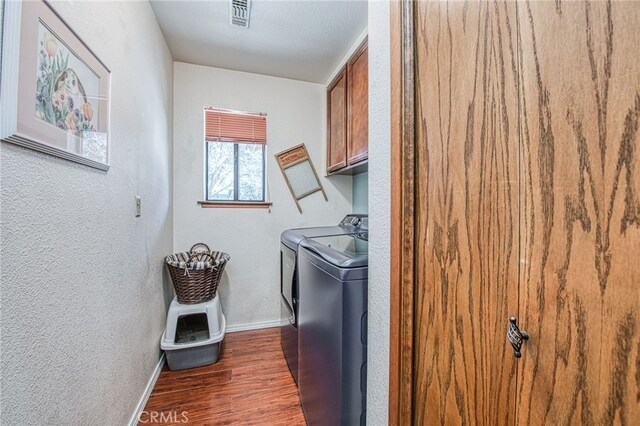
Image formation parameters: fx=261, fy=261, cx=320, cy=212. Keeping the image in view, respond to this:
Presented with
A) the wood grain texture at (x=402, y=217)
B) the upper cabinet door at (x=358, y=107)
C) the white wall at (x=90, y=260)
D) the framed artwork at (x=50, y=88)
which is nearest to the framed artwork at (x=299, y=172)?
the upper cabinet door at (x=358, y=107)

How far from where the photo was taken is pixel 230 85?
8.09 feet

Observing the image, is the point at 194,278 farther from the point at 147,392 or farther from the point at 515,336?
the point at 515,336

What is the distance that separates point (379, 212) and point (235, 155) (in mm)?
2057

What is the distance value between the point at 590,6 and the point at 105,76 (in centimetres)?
151

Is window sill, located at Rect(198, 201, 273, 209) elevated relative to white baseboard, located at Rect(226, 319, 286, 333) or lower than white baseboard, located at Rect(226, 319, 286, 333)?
elevated

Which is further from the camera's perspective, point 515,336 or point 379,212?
point 379,212

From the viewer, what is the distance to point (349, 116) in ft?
6.89

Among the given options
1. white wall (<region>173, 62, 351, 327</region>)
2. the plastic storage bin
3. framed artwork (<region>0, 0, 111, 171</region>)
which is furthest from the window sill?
framed artwork (<region>0, 0, 111, 171</region>)

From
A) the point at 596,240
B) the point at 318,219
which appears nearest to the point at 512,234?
the point at 596,240

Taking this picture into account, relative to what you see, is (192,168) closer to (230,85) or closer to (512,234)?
(230,85)

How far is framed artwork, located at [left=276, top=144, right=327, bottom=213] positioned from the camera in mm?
2613

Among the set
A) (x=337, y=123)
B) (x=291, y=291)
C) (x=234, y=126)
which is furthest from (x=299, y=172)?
(x=291, y=291)

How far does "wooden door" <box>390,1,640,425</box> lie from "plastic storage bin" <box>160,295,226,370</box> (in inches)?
63.8

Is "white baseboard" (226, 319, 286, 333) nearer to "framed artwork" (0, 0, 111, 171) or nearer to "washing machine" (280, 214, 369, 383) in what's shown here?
"washing machine" (280, 214, 369, 383)
